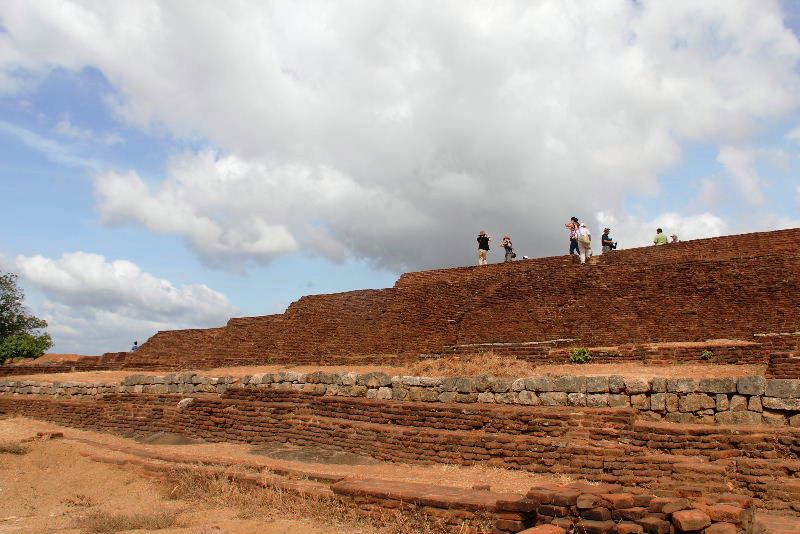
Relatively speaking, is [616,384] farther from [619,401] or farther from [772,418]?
[772,418]

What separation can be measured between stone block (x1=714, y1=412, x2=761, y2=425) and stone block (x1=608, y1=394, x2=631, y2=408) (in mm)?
1320

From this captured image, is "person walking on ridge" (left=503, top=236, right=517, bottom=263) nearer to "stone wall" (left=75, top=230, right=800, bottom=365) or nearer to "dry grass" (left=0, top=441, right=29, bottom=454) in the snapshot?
"stone wall" (left=75, top=230, right=800, bottom=365)

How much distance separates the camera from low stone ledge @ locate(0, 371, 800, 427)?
874 centimetres

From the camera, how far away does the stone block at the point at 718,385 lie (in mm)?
9039

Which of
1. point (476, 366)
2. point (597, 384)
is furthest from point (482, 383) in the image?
point (476, 366)

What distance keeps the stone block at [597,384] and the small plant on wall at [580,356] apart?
3728 millimetres

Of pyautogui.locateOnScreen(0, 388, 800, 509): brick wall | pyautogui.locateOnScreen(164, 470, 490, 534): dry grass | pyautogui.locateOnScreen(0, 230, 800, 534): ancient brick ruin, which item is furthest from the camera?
pyautogui.locateOnScreen(0, 388, 800, 509): brick wall

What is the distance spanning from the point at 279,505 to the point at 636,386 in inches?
232

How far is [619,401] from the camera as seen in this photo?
10000 mm

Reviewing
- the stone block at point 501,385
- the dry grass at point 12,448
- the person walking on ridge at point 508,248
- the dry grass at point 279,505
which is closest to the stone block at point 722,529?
the dry grass at point 279,505

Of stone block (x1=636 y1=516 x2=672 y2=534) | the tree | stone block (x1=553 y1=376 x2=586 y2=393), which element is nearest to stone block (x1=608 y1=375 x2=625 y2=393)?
stone block (x1=553 y1=376 x2=586 y2=393)

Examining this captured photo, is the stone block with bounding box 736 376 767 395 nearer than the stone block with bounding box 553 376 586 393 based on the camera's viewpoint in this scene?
Yes

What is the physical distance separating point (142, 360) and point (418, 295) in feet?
45.4

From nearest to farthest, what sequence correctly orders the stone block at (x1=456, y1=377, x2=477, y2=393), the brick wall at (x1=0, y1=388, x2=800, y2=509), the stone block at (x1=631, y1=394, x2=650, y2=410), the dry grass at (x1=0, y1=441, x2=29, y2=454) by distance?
the brick wall at (x1=0, y1=388, x2=800, y2=509)
the stone block at (x1=631, y1=394, x2=650, y2=410)
the stone block at (x1=456, y1=377, x2=477, y2=393)
the dry grass at (x1=0, y1=441, x2=29, y2=454)
